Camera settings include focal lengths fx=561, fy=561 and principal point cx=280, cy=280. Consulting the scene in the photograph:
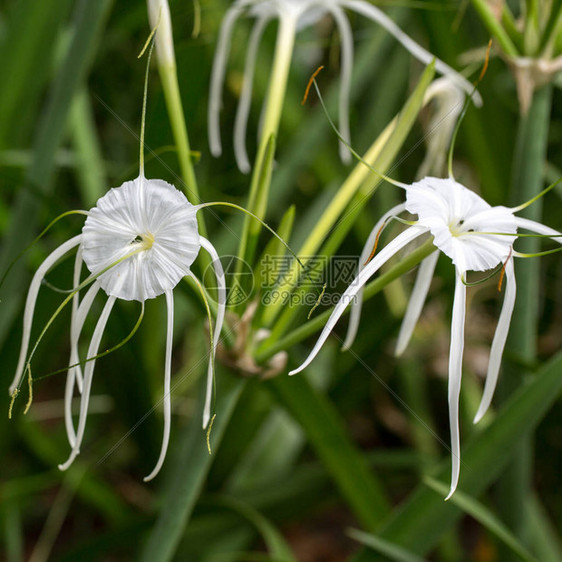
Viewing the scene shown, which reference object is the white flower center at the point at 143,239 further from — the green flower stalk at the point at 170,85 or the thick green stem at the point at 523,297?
the thick green stem at the point at 523,297

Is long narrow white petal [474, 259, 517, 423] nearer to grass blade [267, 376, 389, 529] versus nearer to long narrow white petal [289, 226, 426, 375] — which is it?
long narrow white petal [289, 226, 426, 375]

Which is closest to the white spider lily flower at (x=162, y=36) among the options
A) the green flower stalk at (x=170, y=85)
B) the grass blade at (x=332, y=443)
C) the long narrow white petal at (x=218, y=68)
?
the green flower stalk at (x=170, y=85)

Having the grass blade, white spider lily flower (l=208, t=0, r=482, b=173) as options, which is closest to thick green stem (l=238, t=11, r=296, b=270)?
white spider lily flower (l=208, t=0, r=482, b=173)

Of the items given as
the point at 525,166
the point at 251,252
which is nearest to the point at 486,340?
the point at 525,166

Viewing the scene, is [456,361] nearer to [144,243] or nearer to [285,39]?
[144,243]

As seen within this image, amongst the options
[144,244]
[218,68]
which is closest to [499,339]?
[144,244]
